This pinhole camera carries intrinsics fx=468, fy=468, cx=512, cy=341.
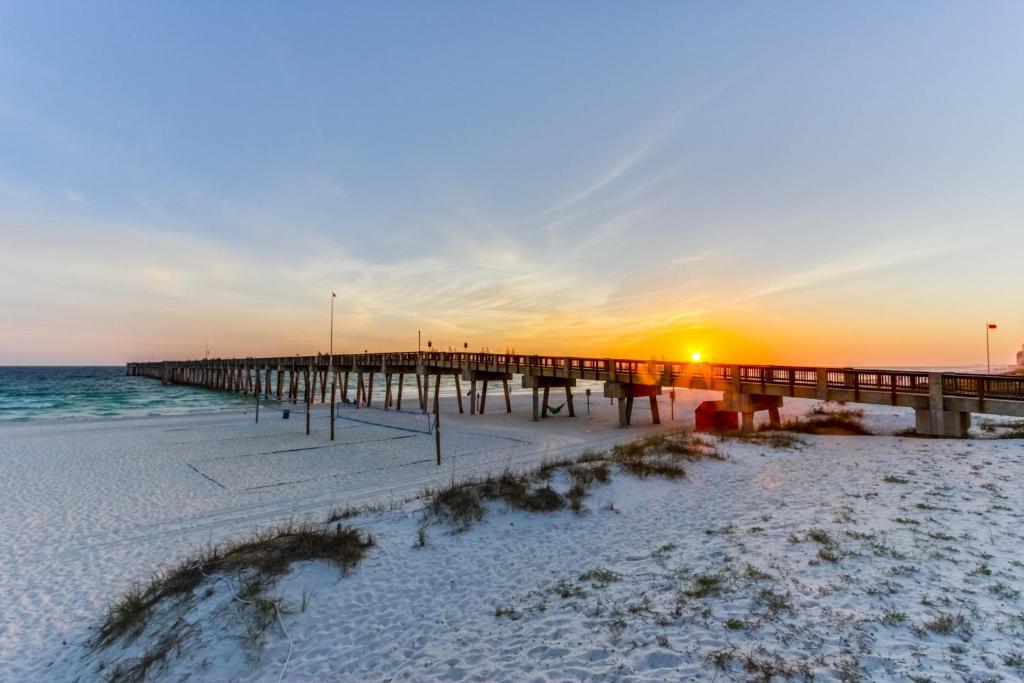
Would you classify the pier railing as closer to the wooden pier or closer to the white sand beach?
the wooden pier

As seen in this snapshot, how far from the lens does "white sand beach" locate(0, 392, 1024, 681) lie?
5.07 m

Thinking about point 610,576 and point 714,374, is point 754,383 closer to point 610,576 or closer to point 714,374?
point 714,374

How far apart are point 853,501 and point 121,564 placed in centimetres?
1494

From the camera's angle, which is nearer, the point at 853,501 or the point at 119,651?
the point at 119,651

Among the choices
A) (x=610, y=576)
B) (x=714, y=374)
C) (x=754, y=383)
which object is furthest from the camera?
(x=714, y=374)

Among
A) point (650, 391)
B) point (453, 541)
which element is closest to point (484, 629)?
point (453, 541)

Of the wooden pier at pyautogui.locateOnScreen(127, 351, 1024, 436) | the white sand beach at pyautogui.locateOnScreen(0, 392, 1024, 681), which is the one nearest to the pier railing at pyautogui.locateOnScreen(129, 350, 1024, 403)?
the wooden pier at pyautogui.locateOnScreen(127, 351, 1024, 436)

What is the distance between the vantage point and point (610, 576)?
7.15 metres

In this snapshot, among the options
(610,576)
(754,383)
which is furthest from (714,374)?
(610,576)

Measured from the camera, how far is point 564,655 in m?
5.28

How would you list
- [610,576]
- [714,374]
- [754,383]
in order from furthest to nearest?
[714,374] → [754,383] → [610,576]

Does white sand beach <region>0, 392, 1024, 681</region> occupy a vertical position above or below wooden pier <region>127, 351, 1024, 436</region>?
below

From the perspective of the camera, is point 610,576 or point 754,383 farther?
point 754,383

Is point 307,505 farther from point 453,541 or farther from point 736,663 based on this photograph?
point 736,663
